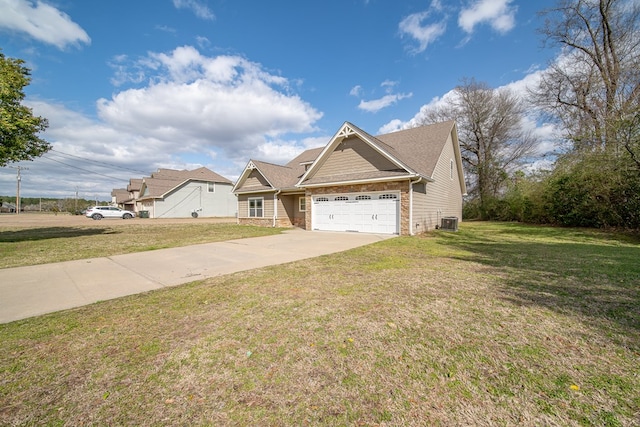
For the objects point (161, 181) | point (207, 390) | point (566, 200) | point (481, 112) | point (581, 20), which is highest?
point (581, 20)

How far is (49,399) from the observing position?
211cm

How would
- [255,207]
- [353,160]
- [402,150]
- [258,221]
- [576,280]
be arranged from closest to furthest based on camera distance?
[576,280] < [353,160] < [402,150] < [258,221] < [255,207]

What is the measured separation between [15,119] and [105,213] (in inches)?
1013

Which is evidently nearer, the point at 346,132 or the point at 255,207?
the point at 346,132

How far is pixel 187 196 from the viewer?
3512cm

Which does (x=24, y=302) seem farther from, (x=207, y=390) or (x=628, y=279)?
(x=628, y=279)

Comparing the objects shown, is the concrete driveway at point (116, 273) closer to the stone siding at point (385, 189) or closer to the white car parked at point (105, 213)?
the stone siding at point (385, 189)

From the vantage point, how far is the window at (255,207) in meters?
19.6

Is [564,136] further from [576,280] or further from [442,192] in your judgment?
[576,280]

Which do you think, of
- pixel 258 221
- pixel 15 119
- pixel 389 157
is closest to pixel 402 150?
pixel 389 157

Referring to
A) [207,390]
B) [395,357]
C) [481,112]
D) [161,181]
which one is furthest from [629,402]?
[161,181]

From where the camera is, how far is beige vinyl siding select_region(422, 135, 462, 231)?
14633 mm

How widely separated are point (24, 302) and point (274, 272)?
4129 millimetres

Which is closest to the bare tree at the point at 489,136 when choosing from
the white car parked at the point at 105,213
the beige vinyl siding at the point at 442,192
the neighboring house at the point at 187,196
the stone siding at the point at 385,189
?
the beige vinyl siding at the point at 442,192
